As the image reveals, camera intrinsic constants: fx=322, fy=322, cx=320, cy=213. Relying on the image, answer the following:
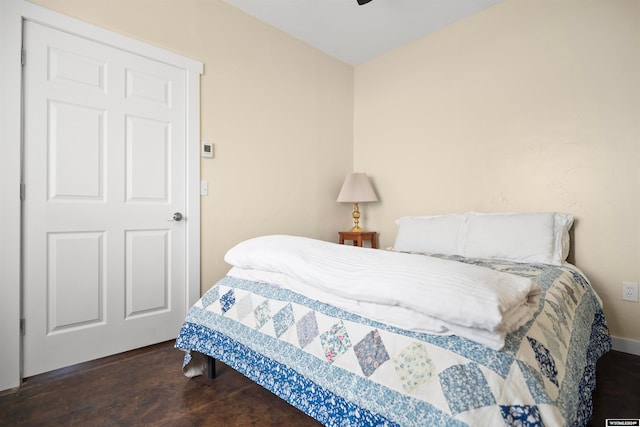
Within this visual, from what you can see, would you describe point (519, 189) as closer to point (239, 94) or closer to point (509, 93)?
point (509, 93)

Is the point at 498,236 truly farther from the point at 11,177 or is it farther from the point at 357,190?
the point at 11,177

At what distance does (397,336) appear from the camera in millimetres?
993

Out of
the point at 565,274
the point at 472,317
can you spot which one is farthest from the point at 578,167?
the point at 472,317

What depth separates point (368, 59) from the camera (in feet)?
11.4

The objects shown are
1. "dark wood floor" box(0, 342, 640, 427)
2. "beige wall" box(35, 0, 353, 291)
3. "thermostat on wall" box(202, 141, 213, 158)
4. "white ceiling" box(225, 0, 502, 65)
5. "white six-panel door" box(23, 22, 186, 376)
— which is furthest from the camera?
"white ceiling" box(225, 0, 502, 65)

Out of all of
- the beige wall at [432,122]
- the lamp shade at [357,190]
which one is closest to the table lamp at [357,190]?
the lamp shade at [357,190]

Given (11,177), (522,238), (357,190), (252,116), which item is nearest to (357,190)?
(357,190)

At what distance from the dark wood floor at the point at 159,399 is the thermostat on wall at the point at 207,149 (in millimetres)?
1430

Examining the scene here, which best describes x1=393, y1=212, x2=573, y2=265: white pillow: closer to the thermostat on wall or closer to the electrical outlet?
the electrical outlet

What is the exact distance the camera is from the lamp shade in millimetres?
3174

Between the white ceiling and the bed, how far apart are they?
2059 millimetres

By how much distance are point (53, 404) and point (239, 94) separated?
7.40 feet

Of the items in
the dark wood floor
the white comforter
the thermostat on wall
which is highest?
the thermostat on wall

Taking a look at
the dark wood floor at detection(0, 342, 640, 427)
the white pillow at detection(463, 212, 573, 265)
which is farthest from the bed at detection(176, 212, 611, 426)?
the white pillow at detection(463, 212, 573, 265)
